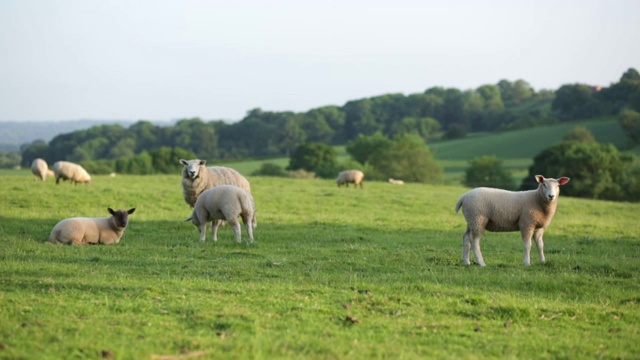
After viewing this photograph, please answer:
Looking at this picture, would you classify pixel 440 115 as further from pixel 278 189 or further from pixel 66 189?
pixel 66 189

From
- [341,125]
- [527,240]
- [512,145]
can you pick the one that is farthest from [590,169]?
[341,125]

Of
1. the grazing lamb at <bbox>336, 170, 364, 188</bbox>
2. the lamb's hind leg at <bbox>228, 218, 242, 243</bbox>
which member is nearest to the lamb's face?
the lamb's hind leg at <bbox>228, 218, 242, 243</bbox>

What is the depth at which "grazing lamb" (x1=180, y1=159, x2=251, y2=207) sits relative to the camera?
21000 millimetres

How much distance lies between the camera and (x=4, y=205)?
82.4 ft

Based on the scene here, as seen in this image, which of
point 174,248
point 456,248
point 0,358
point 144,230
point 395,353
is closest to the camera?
point 0,358

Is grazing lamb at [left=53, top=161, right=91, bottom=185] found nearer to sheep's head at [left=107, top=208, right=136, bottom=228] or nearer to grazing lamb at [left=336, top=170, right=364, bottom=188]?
grazing lamb at [left=336, top=170, right=364, bottom=188]

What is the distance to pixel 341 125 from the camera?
140m

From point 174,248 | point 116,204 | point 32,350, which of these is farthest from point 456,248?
Result: point 116,204

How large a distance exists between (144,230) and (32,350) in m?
13.4

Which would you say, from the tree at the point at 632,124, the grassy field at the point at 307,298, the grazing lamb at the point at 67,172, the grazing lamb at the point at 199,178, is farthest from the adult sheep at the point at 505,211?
the tree at the point at 632,124

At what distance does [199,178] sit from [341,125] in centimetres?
11875

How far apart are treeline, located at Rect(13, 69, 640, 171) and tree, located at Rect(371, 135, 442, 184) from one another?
1647 inches

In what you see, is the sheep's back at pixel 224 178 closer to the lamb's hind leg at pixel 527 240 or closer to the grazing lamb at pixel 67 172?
the lamb's hind leg at pixel 527 240

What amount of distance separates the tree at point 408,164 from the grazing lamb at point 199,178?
50.5 metres
